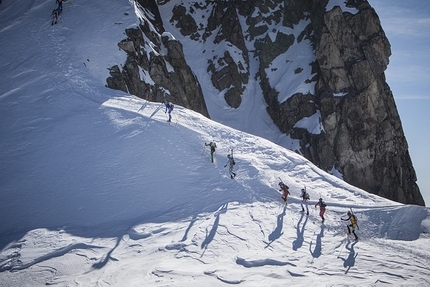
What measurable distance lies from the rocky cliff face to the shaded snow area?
587 inches

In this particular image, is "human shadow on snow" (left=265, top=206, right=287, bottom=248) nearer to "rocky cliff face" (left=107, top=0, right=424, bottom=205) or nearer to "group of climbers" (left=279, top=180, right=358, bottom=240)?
"group of climbers" (left=279, top=180, right=358, bottom=240)

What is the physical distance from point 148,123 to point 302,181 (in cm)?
1111

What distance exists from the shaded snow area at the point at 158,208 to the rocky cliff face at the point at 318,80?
14.9 m

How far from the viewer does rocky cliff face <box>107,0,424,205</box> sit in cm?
4203

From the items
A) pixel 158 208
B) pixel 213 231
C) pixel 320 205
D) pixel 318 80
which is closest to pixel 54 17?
pixel 158 208

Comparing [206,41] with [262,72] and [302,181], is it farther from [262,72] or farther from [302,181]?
[302,181]

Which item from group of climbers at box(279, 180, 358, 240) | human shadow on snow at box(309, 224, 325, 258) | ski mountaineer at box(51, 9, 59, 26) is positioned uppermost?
ski mountaineer at box(51, 9, 59, 26)

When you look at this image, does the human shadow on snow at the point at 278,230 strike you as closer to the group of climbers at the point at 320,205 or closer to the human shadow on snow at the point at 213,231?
the group of climbers at the point at 320,205

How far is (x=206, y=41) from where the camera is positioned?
5934 centimetres

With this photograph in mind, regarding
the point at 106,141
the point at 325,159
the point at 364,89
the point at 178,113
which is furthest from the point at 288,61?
the point at 106,141

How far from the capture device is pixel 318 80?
48.6m

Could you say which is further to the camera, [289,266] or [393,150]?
[393,150]

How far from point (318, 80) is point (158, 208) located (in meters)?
45.7

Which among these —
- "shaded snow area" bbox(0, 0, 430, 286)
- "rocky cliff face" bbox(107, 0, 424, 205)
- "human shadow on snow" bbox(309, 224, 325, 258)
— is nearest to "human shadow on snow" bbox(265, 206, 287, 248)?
"shaded snow area" bbox(0, 0, 430, 286)
